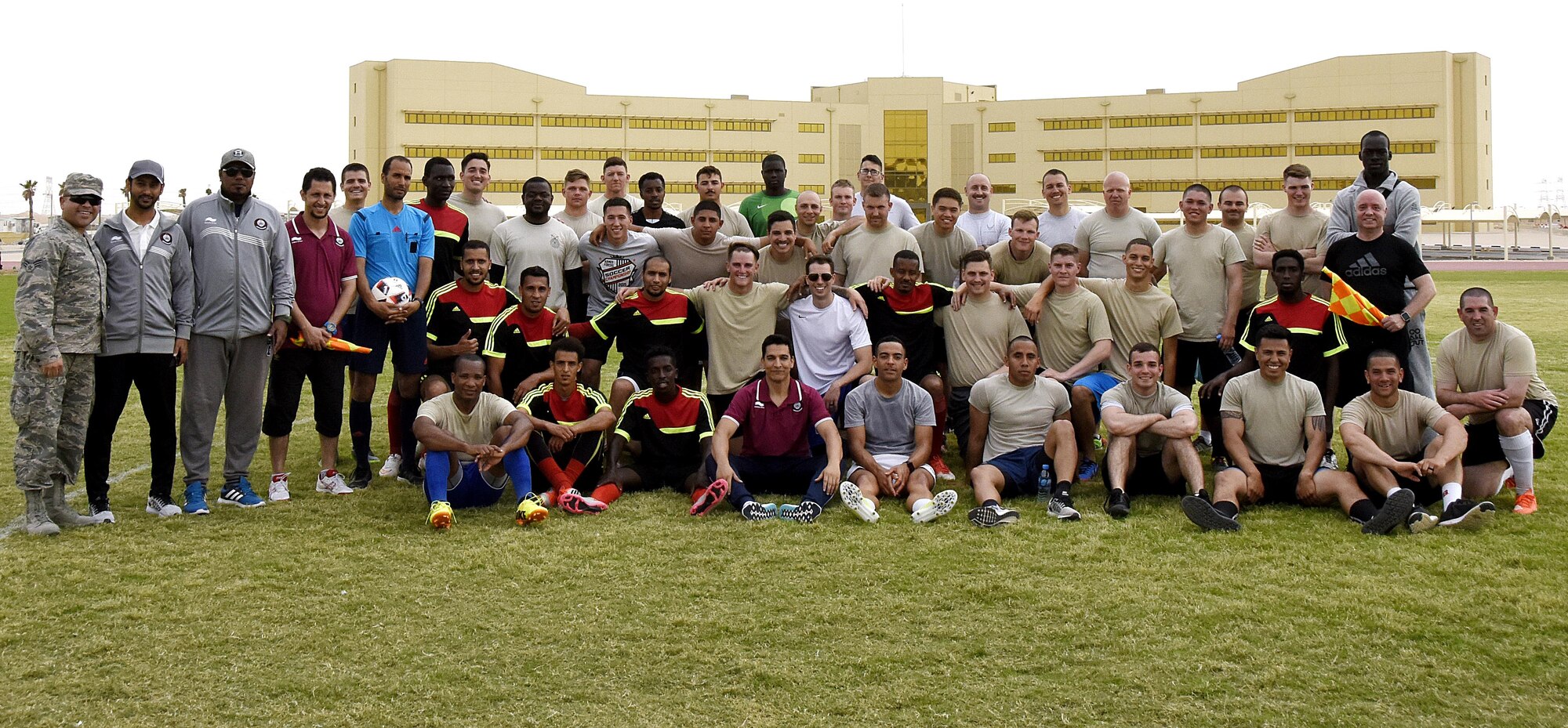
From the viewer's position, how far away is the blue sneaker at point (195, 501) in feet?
21.0

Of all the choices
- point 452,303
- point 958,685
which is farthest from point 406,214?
point 958,685

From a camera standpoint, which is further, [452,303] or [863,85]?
[863,85]

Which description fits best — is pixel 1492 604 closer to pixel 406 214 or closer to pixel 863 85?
pixel 406 214

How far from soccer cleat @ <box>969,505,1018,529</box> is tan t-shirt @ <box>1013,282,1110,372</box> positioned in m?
1.72

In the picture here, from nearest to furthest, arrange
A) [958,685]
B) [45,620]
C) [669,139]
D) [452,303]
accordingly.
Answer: [958,685]
[45,620]
[452,303]
[669,139]

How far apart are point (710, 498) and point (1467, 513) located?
12.1ft

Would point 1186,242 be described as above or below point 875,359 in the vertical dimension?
above

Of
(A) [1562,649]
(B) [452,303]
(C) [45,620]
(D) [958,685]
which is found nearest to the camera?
(D) [958,685]

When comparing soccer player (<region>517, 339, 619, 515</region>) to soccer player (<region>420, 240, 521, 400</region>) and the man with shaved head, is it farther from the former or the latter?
the man with shaved head

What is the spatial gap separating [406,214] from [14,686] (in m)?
3.95

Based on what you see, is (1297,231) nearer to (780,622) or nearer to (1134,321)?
(1134,321)

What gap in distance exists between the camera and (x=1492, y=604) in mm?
4617

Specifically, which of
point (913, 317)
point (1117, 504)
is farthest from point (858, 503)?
point (913, 317)

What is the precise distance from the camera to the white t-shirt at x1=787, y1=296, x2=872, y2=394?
293 inches
